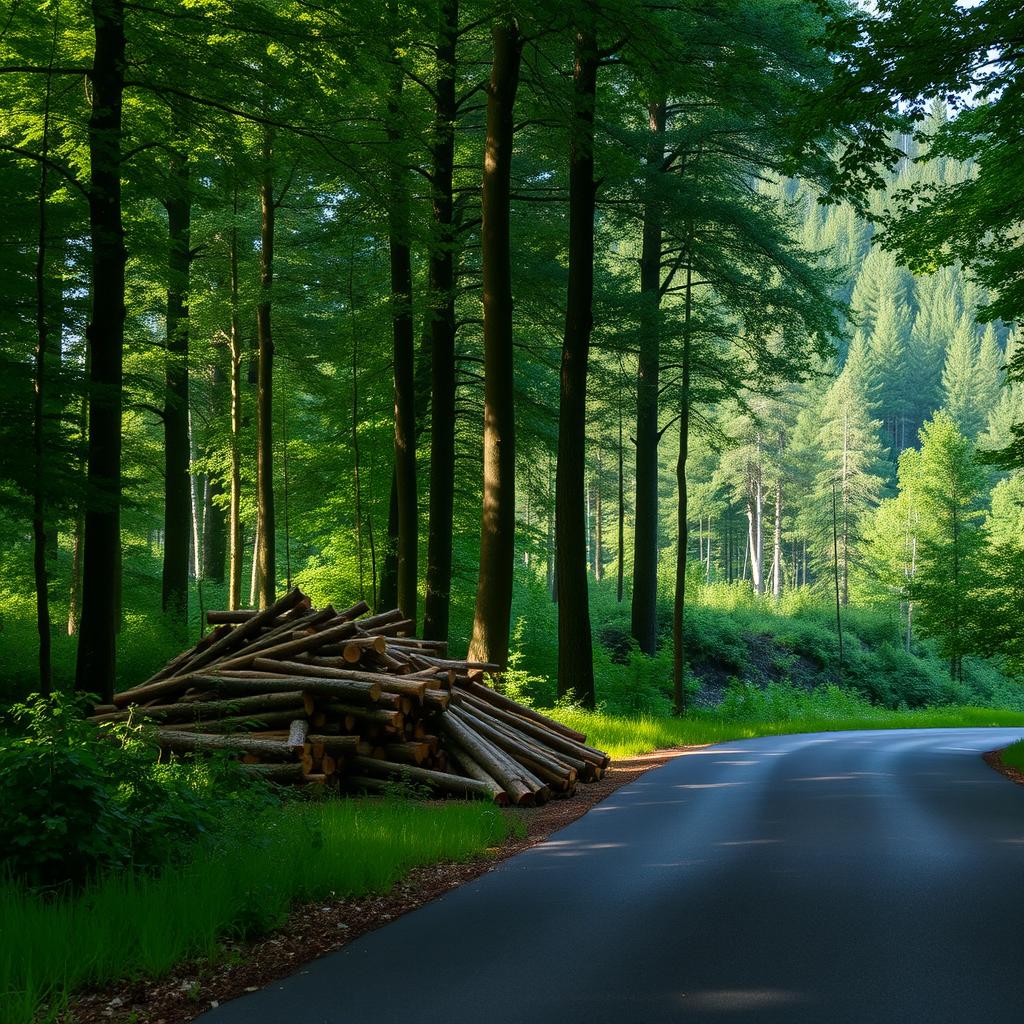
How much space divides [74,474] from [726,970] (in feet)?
29.5

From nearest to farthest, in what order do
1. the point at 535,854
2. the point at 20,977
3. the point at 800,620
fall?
the point at 20,977
the point at 535,854
the point at 800,620

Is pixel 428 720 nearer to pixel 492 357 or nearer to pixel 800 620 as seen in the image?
pixel 492 357

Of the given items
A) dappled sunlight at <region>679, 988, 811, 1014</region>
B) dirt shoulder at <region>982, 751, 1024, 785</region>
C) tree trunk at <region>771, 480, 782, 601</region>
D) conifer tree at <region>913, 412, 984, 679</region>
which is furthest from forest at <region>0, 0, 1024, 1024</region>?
tree trunk at <region>771, 480, 782, 601</region>

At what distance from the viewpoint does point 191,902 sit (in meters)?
5.27

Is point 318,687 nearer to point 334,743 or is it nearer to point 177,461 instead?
point 334,743

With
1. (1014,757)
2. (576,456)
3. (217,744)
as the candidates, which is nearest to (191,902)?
(217,744)

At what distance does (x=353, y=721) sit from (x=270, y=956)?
5.62 meters

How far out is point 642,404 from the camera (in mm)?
24781

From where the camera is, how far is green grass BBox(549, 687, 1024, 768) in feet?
53.9

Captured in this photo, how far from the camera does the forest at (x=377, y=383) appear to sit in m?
7.00

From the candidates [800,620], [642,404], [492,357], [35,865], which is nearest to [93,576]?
[35,865]

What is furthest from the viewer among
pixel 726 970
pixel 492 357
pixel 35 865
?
pixel 492 357

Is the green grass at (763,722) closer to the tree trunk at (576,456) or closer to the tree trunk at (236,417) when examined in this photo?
the tree trunk at (576,456)

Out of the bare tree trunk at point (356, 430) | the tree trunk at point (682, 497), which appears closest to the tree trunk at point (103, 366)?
the bare tree trunk at point (356, 430)
